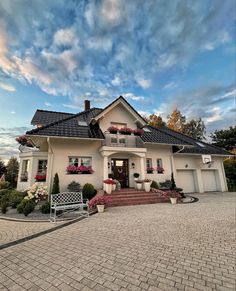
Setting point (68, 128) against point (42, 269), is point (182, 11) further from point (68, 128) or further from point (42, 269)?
point (42, 269)

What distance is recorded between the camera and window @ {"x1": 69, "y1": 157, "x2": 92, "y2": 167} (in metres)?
10.9

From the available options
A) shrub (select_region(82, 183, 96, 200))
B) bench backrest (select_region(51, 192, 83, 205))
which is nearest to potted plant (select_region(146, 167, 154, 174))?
shrub (select_region(82, 183, 96, 200))

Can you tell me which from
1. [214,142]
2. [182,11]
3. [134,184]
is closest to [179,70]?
[182,11]

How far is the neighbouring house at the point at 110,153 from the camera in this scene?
1048 cm

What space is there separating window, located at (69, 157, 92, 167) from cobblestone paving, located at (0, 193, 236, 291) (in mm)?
6354

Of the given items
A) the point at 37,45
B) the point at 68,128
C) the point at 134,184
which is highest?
the point at 37,45

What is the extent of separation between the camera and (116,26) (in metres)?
8.76

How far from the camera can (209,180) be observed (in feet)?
51.9

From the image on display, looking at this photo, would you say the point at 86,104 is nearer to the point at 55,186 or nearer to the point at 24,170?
the point at 24,170

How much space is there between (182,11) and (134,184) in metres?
10.8

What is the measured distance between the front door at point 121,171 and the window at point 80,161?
189 centimetres

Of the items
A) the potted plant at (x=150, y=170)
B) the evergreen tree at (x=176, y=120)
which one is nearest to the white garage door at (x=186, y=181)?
the potted plant at (x=150, y=170)

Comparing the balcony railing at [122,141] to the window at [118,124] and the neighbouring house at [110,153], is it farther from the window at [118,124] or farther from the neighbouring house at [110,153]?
the window at [118,124]

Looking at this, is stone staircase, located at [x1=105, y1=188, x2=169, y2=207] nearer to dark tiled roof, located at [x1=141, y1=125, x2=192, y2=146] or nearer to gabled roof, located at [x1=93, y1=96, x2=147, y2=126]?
dark tiled roof, located at [x1=141, y1=125, x2=192, y2=146]
